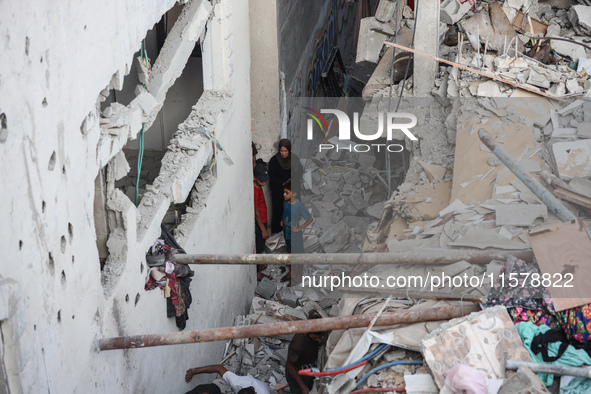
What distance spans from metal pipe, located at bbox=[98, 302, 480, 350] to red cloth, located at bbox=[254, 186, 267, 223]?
16.8 ft

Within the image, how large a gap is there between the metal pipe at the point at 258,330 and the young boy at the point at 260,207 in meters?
4.98

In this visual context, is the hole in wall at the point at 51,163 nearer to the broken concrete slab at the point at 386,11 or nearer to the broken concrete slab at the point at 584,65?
the broken concrete slab at the point at 584,65

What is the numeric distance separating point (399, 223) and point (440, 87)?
8.09 feet

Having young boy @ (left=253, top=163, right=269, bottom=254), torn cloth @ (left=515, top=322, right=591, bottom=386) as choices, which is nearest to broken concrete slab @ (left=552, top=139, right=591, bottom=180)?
torn cloth @ (left=515, top=322, right=591, bottom=386)

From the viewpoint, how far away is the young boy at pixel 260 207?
9.58m

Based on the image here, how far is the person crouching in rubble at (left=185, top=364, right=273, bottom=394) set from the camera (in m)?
5.97

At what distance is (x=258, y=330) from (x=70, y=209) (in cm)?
150

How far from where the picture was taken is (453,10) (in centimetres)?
975

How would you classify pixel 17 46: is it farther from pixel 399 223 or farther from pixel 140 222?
pixel 399 223

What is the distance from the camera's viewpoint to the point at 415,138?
9055mm

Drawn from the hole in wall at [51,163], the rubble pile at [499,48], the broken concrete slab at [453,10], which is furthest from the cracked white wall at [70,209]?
the broken concrete slab at [453,10]

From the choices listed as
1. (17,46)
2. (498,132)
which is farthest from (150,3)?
(498,132)

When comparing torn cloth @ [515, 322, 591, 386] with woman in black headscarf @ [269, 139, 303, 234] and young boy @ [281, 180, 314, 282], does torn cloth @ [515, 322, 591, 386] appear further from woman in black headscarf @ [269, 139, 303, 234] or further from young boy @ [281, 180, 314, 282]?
woman in black headscarf @ [269, 139, 303, 234]

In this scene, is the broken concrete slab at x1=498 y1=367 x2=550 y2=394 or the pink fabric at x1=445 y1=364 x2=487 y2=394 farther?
the pink fabric at x1=445 y1=364 x2=487 y2=394
